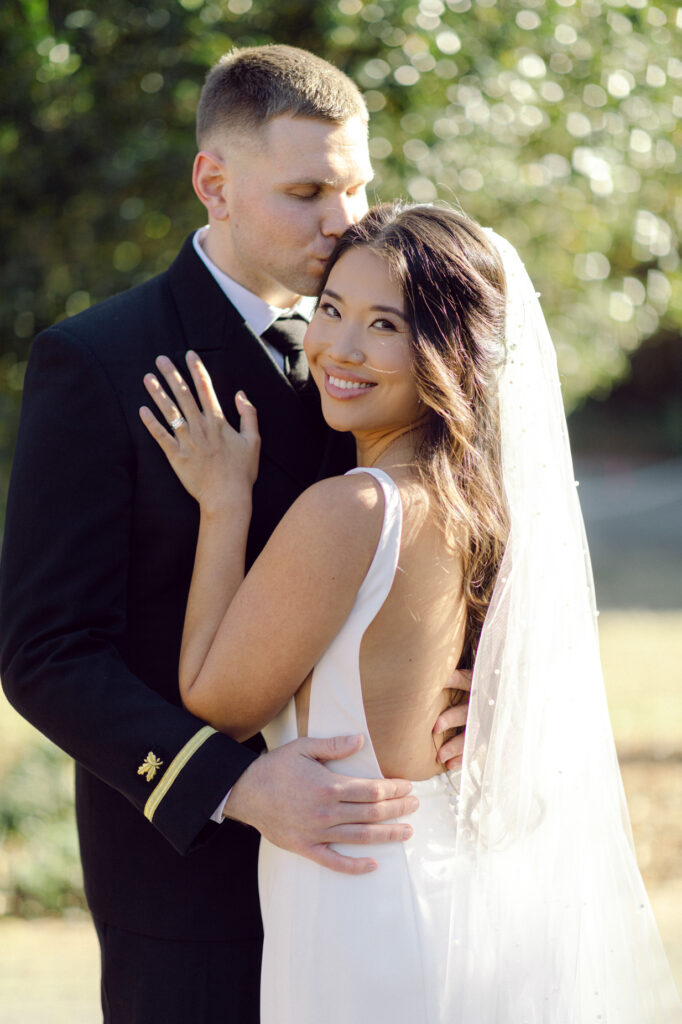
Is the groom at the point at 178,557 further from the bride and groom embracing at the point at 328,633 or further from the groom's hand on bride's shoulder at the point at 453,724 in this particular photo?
the groom's hand on bride's shoulder at the point at 453,724

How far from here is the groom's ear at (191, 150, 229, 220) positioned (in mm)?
2613

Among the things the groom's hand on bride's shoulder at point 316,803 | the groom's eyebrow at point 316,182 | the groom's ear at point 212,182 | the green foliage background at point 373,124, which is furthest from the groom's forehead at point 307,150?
the green foliage background at point 373,124

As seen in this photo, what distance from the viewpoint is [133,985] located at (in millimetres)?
2389

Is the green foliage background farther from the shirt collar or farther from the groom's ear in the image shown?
the shirt collar

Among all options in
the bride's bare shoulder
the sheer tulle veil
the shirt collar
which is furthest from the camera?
the shirt collar

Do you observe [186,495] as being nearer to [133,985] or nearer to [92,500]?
[92,500]

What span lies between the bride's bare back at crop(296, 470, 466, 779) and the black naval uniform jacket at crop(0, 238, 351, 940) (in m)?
0.24

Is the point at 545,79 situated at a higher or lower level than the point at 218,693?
higher

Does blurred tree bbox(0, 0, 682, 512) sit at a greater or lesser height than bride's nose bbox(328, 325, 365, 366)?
greater

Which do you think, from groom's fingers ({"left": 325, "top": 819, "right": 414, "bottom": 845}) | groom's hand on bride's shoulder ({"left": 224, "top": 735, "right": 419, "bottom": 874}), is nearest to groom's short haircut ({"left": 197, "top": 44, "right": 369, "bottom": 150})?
groom's hand on bride's shoulder ({"left": 224, "top": 735, "right": 419, "bottom": 874})

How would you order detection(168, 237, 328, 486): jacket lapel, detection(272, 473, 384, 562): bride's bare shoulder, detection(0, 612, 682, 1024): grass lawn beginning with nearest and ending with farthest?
detection(272, 473, 384, 562): bride's bare shoulder
detection(168, 237, 328, 486): jacket lapel
detection(0, 612, 682, 1024): grass lawn

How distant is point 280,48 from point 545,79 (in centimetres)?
238

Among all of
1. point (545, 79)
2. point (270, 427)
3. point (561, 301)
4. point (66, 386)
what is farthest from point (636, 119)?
point (66, 386)

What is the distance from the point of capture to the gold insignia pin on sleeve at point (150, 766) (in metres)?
2.15
